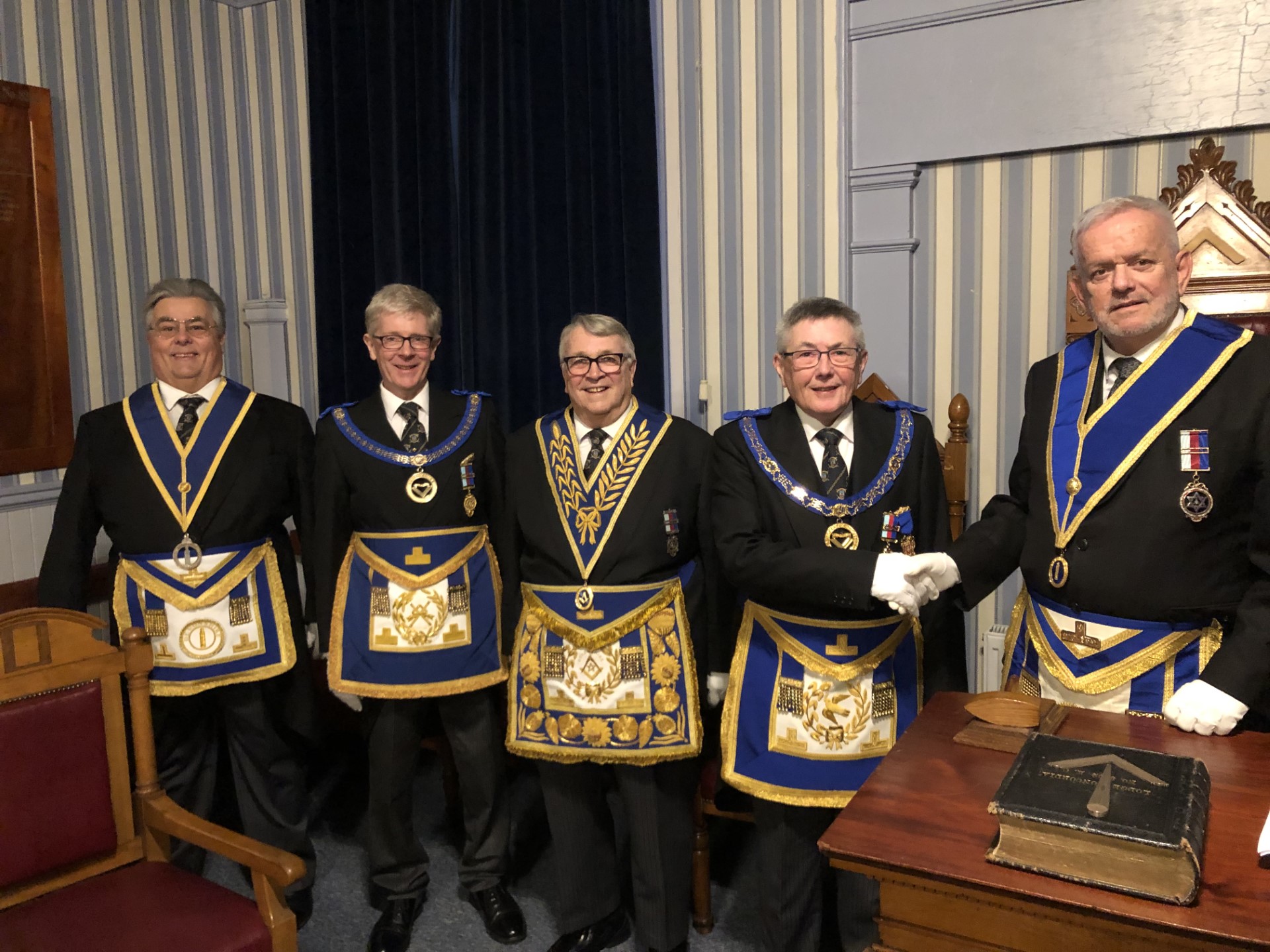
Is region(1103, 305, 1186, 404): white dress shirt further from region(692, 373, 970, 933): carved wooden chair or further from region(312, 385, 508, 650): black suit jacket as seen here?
region(312, 385, 508, 650): black suit jacket

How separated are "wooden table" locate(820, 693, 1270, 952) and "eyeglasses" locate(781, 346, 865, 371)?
760 mm

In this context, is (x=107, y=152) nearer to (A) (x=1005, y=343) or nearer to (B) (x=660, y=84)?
(B) (x=660, y=84)

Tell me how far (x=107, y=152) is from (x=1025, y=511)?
333 cm

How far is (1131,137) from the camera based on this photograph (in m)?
2.43

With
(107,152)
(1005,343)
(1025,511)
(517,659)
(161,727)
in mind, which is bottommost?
(161,727)

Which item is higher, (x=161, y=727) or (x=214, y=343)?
(x=214, y=343)

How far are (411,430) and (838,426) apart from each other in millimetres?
1011

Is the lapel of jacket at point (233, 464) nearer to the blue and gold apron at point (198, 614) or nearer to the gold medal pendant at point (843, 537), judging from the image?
the blue and gold apron at point (198, 614)

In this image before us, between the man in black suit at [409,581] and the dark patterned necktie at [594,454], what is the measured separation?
328mm

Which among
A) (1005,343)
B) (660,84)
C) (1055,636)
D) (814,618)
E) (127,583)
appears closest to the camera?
(1055,636)

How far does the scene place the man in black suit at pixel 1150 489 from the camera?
163 centimetres

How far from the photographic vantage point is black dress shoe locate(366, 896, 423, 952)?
238 cm

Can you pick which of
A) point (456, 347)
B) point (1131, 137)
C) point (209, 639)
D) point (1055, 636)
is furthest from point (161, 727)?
point (1131, 137)

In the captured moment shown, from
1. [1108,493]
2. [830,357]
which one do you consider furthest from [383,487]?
[1108,493]
